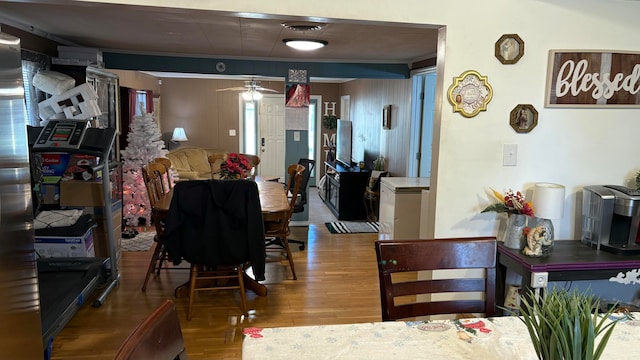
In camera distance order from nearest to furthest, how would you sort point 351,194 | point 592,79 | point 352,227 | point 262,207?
point 592,79 < point 262,207 < point 352,227 < point 351,194

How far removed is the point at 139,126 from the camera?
579cm

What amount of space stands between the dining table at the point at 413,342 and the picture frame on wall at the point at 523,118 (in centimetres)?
128

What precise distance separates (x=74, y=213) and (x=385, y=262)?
309cm

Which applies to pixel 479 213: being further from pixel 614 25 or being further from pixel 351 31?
pixel 351 31

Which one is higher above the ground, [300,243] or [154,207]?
[154,207]

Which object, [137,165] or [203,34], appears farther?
[137,165]

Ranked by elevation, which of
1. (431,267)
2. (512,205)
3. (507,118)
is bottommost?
(431,267)

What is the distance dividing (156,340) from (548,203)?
85.2 inches

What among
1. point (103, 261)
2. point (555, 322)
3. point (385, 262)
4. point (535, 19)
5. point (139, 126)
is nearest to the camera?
point (555, 322)

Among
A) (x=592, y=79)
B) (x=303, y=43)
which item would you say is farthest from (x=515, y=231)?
(x=303, y=43)

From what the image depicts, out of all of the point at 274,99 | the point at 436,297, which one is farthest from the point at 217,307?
the point at 274,99

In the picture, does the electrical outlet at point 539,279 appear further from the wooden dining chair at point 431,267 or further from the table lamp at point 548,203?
the wooden dining chair at point 431,267

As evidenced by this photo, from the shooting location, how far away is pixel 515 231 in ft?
8.11

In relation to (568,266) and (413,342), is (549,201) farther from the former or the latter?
(413,342)
